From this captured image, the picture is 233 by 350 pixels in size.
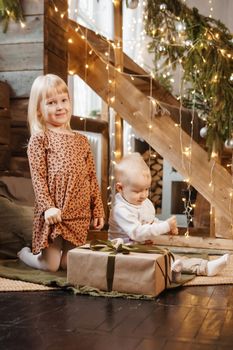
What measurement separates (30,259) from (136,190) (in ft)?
1.92

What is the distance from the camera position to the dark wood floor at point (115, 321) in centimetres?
136

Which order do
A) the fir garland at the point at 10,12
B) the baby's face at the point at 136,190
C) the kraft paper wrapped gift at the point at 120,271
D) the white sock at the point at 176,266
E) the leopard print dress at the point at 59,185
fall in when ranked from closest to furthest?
the kraft paper wrapped gift at the point at 120,271 < the white sock at the point at 176,266 < the leopard print dress at the point at 59,185 < the baby's face at the point at 136,190 < the fir garland at the point at 10,12

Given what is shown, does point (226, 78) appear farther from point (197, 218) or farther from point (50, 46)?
point (197, 218)

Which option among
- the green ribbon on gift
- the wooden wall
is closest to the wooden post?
the wooden wall

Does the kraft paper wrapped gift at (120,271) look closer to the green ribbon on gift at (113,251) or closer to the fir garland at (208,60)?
the green ribbon on gift at (113,251)

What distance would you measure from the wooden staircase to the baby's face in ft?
2.80

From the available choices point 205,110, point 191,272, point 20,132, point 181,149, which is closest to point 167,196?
point 205,110

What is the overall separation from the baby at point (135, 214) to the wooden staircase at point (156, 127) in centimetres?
81

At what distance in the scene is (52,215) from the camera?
2.14 metres

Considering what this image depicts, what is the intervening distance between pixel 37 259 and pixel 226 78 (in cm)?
161

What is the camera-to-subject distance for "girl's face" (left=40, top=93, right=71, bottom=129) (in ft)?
7.58

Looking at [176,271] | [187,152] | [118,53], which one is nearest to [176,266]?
[176,271]

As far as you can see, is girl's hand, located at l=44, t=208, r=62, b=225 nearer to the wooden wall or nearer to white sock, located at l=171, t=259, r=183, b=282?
white sock, located at l=171, t=259, r=183, b=282

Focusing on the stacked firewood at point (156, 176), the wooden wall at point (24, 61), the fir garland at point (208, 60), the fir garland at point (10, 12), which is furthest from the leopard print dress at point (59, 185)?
the stacked firewood at point (156, 176)
